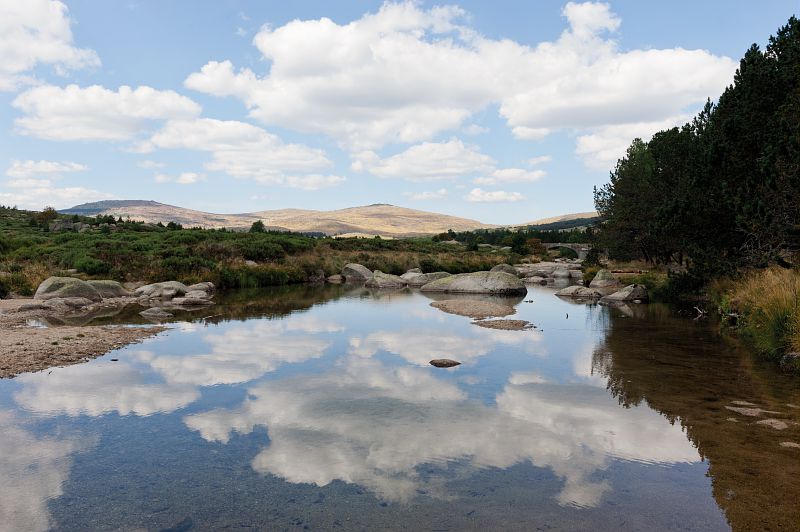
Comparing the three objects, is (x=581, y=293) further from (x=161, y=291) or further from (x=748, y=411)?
(x=161, y=291)

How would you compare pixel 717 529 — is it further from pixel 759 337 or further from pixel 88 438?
pixel 759 337

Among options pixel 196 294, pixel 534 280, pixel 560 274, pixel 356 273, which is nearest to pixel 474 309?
pixel 196 294

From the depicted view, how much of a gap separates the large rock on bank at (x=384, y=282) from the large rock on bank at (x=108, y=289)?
18.5 m

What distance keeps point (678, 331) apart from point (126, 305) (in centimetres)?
2450

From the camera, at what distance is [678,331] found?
1933cm

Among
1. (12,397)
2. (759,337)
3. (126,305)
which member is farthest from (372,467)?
(126,305)

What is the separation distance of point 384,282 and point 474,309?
16555 millimetres

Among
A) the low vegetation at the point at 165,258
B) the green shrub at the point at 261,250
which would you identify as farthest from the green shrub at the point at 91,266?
the green shrub at the point at 261,250

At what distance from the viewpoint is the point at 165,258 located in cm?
3700

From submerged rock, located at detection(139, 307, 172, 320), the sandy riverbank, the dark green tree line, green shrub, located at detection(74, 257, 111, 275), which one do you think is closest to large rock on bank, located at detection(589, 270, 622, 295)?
the dark green tree line

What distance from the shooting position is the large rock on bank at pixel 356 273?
4550 cm

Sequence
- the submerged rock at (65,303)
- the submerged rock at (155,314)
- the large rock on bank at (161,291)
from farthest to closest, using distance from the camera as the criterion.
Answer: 1. the large rock on bank at (161,291)
2. the submerged rock at (65,303)
3. the submerged rock at (155,314)

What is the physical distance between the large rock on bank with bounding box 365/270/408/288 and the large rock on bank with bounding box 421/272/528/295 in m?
3.80

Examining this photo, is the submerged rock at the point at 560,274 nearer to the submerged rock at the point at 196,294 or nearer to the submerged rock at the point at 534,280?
the submerged rock at the point at 534,280
